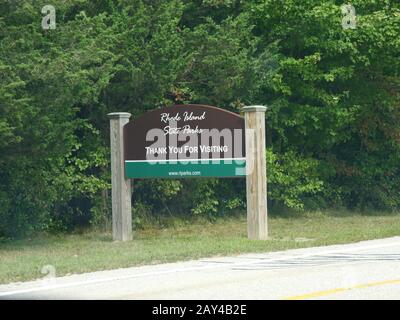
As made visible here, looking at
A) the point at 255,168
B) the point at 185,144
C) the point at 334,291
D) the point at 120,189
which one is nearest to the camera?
the point at 334,291

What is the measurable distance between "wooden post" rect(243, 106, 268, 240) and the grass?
17.6 inches

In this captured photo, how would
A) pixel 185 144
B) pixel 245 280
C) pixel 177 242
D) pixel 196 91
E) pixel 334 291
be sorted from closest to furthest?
pixel 334 291
pixel 245 280
pixel 177 242
pixel 185 144
pixel 196 91

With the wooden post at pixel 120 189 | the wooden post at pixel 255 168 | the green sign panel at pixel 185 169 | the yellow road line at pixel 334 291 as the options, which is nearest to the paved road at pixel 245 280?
the yellow road line at pixel 334 291

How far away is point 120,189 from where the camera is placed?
21.2m

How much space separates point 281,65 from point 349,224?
492 cm

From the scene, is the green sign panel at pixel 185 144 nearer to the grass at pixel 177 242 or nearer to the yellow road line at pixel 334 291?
the grass at pixel 177 242

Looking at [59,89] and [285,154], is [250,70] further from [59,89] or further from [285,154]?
[59,89]

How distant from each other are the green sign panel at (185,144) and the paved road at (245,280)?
3.82 m

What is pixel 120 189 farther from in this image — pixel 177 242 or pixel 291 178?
pixel 291 178

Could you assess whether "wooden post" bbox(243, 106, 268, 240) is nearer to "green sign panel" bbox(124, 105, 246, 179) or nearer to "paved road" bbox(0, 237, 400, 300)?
"green sign panel" bbox(124, 105, 246, 179)

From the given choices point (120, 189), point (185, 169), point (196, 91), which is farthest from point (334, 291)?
point (196, 91)

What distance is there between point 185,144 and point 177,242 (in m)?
2.11

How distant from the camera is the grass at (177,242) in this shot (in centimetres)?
1597
